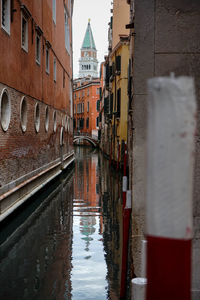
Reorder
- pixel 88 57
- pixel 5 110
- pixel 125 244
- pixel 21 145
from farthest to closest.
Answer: pixel 88 57, pixel 21 145, pixel 5 110, pixel 125 244

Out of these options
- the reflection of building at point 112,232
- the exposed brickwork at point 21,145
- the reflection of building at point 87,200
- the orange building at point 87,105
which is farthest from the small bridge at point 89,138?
the reflection of building at point 112,232

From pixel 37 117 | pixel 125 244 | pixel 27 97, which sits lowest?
pixel 125 244

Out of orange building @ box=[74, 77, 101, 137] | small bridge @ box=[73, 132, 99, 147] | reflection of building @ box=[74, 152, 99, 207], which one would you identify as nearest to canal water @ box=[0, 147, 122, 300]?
reflection of building @ box=[74, 152, 99, 207]

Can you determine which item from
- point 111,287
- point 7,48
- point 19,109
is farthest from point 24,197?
point 111,287

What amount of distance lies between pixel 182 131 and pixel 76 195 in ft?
39.1

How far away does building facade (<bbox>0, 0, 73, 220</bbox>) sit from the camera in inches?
353

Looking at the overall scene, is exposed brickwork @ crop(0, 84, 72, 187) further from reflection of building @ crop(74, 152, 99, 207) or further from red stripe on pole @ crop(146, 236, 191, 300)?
red stripe on pole @ crop(146, 236, 191, 300)

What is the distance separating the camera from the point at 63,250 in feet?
21.8

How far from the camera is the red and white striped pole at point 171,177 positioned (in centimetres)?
107

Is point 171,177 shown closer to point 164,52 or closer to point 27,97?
point 164,52

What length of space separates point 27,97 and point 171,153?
1080 cm

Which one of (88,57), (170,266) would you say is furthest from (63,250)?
(88,57)

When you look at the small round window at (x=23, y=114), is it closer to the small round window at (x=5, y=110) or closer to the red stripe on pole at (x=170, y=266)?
the small round window at (x=5, y=110)

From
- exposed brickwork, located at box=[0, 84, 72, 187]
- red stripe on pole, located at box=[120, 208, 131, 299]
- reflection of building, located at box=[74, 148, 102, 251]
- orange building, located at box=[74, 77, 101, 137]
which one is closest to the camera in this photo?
red stripe on pole, located at box=[120, 208, 131, 299]
